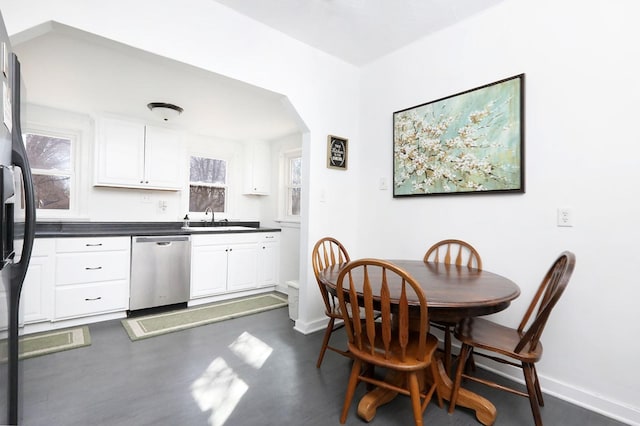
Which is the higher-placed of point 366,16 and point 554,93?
point 366,16

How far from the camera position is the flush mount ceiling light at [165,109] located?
3145 mm

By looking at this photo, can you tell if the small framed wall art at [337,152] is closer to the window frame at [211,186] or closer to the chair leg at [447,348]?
the chair leg at [447,348]

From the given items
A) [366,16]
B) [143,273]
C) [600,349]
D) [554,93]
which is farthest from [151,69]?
[600,349]

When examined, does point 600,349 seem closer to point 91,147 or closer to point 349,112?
point 349,112

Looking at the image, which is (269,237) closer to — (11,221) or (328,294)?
(328,294)

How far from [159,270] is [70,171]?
1578mm

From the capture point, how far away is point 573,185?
187 centimetres

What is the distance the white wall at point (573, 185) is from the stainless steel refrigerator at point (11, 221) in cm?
246

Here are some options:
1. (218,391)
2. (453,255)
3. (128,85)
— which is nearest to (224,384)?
(218,391)

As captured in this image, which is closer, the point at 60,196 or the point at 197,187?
the point at 60,196

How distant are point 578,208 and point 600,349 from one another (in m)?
0.80

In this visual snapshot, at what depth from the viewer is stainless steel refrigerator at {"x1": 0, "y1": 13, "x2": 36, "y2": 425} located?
95 cm

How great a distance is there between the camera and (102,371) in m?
2.08

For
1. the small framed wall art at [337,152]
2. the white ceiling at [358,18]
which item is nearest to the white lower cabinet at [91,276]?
the small framed wall art at [337,152]
